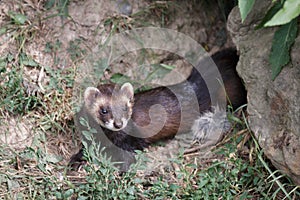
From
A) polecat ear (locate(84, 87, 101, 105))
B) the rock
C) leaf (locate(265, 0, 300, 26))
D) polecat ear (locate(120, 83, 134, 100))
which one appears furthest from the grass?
leaf (locate(265, 0, 300, 26))

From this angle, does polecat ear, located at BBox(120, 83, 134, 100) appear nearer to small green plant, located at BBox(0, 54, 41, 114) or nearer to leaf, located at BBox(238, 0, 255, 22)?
small green plant, located at BBox(0, 54, 41, 114)

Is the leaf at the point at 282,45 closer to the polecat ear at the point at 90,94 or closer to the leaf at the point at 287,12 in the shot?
the leaf at the point at 287,12

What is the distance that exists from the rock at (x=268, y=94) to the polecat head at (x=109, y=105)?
3.55 ft

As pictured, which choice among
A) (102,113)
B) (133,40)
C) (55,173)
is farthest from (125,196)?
(133,40)

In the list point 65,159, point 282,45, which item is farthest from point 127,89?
point 282,45

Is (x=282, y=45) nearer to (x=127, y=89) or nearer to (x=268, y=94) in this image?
(x=268, y=94)

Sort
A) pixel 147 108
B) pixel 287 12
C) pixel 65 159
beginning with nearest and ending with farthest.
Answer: pixel 287 12
pixel 65 159
pixel 147 108

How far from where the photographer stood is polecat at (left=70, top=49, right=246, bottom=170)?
4660 mm

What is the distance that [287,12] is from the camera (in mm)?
2857

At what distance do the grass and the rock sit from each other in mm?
133

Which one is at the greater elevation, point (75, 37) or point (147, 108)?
point (75, 37)

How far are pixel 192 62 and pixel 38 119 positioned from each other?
164cm

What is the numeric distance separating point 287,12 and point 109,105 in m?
2.14

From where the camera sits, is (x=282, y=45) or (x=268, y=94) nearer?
(x=282, y=45)
